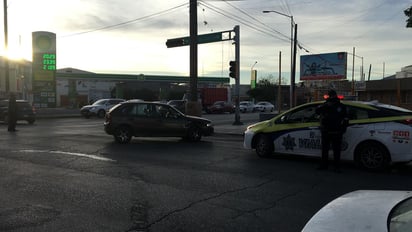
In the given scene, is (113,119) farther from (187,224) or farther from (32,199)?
(187,224)

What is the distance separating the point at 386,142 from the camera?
367 inches

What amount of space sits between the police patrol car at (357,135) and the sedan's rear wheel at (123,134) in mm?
5210

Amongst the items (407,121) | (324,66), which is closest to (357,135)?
(407,121)

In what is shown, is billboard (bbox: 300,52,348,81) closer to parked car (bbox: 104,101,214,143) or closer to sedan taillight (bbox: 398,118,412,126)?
parked car (bbox: 104,101,214,143)

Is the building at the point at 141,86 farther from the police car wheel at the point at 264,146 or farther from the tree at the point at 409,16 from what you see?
the police car wheel at the point at 264,146

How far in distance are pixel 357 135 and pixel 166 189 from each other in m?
4.75

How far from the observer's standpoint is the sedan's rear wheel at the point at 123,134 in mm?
15266

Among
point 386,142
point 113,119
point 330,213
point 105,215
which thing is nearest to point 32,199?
point 105,215

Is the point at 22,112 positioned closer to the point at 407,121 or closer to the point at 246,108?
the point at 407,121

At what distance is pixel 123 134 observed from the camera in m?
15.3

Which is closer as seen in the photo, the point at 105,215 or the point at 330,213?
the point at 330,213

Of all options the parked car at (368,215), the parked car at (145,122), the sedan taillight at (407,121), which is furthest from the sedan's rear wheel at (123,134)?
the parked car at (368,215)

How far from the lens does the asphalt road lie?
18.6ft

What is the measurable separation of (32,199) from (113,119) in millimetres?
8649
